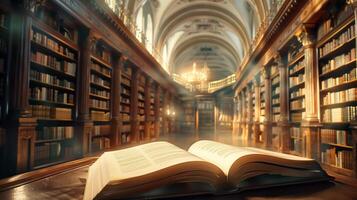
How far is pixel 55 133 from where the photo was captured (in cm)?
436

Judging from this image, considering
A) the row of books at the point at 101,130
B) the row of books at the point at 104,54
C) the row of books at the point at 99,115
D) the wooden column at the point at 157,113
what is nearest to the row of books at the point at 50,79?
the row of books at the point at 99,115

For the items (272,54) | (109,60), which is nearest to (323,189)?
(109,60)

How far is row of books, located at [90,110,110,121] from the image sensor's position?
5842 mm

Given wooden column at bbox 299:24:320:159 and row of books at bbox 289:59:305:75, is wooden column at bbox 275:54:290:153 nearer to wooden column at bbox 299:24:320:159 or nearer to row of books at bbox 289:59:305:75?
row of books at bbox 289:59:305:75

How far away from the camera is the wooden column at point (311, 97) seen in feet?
15.0

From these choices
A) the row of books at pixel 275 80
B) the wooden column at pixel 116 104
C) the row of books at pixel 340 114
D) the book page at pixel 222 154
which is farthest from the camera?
the row of books at pixel 275 80

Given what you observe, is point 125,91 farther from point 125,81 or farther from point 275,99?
point 275,99

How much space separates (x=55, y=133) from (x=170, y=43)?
1419cm

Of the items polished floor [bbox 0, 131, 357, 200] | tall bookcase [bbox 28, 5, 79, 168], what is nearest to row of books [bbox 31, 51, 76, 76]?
tall bookcase [bbox 28, 5, 79, 168]

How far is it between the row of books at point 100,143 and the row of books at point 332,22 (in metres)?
5.53

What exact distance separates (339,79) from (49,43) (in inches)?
199

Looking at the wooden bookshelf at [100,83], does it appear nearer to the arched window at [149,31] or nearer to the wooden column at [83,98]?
the wooden column at [83,98]

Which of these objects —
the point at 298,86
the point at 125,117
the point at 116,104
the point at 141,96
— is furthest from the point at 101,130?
the point at 298,86

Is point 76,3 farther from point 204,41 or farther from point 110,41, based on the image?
point 204,41
